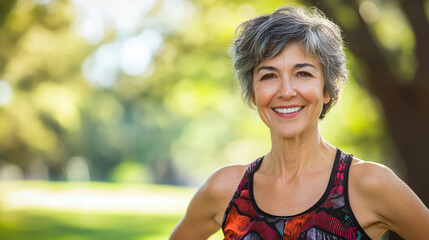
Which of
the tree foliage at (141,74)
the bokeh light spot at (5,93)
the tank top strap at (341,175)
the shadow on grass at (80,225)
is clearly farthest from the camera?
the bokeh light spot at (5,93)

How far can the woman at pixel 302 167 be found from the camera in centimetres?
250

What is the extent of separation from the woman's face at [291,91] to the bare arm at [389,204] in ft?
1.20

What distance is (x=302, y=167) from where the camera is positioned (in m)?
2.81

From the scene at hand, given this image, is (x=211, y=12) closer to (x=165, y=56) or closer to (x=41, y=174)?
(x=165, y=56)

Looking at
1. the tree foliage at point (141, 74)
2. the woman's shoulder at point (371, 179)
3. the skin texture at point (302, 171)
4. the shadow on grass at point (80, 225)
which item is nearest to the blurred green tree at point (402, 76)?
the tree foliage at point (141, 74)

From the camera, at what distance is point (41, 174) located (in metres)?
50.5

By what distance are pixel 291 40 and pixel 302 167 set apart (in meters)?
0.63

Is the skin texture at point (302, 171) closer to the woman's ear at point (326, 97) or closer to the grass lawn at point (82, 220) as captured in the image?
the woman's ear at point (326, 97)

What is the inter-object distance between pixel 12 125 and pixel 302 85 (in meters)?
21.3

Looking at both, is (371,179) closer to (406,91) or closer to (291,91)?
(291,91)

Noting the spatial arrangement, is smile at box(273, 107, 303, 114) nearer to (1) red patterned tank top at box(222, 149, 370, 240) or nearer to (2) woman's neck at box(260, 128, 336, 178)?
(2) woman's neck at box(260, 128, 336, 178)

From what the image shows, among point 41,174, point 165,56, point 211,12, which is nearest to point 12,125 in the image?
point 165,56

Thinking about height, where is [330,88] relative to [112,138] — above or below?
below

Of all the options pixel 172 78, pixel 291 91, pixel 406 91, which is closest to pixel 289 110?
pixel 291 91
